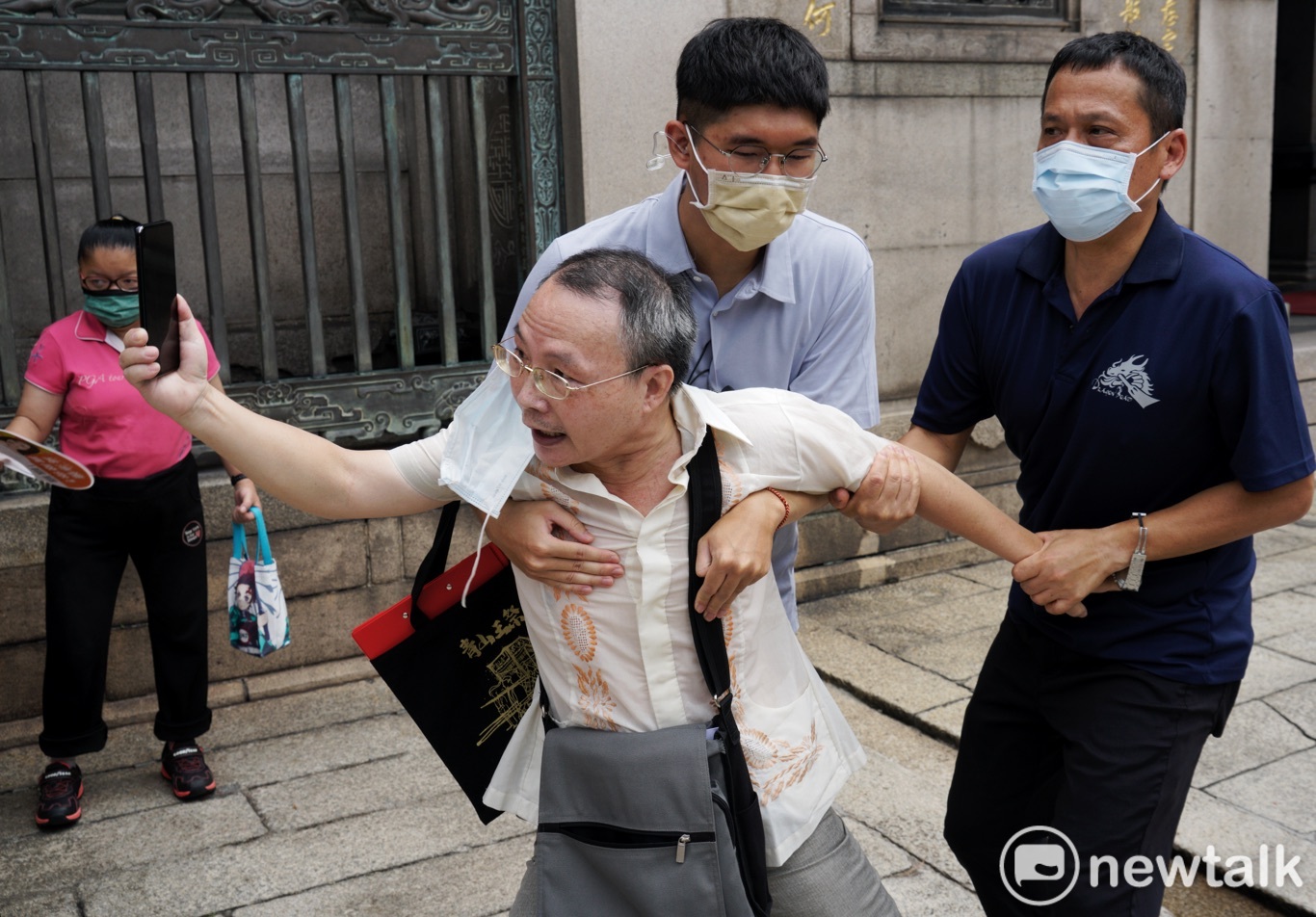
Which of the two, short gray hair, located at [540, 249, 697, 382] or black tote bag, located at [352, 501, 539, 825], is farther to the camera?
black tote bag, located at [352, 501, 539, 825]

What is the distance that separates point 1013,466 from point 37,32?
5043 mm

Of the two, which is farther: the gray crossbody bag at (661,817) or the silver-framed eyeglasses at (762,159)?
the silver-framed eyeglasses at (762,159)

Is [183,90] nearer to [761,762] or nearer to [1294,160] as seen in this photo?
[761,762]

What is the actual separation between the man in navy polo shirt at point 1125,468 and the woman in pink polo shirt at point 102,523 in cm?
275

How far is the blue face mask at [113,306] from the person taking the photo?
4.05 meters

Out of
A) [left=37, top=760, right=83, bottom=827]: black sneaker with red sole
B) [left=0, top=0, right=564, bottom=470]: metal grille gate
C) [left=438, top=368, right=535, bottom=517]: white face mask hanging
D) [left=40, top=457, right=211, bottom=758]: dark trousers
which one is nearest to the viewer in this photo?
[left=438, top=368, right=535, bottom=517]: white face mask hanging

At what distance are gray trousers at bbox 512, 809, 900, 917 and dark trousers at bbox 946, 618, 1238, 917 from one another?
1.64 ft

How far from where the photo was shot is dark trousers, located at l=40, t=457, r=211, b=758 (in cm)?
414

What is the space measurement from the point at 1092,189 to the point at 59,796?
3567 millimetres

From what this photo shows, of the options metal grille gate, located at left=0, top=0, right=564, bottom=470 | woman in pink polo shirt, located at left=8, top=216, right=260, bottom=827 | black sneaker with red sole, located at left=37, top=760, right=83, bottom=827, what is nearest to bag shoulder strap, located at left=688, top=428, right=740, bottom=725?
woman in pink polo shirt, located at left=8, top=216, right=260, bottom=827

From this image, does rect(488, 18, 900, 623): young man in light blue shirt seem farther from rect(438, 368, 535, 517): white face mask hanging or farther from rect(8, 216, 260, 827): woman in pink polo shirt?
rect(8, 216, 260, 827): woman in pink polo shirt

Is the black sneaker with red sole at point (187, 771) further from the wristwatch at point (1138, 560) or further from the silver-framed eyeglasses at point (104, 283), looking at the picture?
the wristwatch at point (1138, 560)

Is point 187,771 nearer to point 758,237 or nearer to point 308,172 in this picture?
point 308,172

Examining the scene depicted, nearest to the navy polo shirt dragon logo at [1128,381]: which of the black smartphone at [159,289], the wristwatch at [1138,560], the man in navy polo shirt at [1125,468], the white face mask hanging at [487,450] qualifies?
the man in navy polo shirt at [1125,468]
